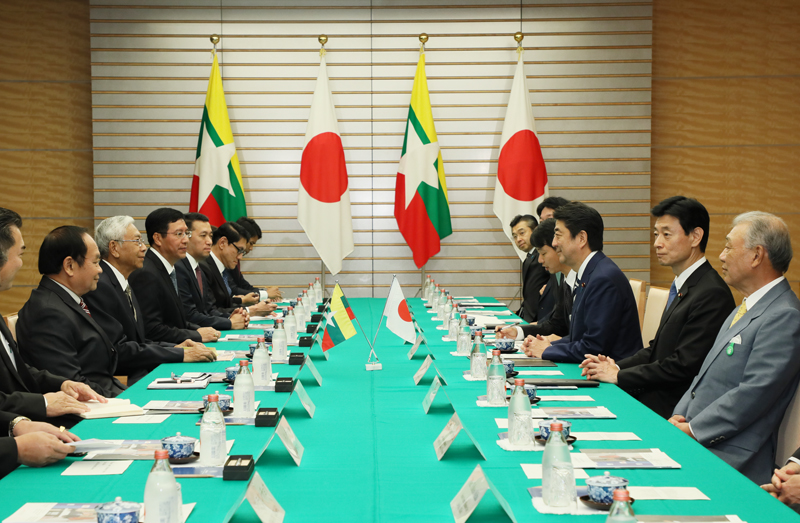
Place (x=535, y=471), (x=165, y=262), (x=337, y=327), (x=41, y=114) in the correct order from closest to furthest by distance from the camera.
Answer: (x=535, y=471) < (x=337, y=327) < (x=165, y=262) < (x=41, y=114)

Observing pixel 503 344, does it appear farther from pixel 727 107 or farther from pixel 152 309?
pixel 727 107

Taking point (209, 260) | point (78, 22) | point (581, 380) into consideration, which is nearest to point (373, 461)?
point (581, 380)

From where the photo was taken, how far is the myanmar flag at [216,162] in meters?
7.29

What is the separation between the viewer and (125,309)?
147 inches

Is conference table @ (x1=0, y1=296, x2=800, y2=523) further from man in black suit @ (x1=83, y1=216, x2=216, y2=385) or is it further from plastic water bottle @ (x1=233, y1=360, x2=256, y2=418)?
man in black suit @ (x1=83, y1=216, x2=216, y2=385)

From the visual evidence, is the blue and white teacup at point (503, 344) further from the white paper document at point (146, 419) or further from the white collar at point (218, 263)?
the white collar at point (218, 263)

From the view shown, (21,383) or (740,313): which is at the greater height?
(740,313)

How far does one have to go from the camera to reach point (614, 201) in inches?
301

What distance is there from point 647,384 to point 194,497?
2.07 m

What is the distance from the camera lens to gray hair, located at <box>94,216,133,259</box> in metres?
3.73

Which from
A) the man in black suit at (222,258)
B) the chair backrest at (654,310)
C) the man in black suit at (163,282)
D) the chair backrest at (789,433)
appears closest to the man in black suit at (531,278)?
the chair backrest at (654,310)

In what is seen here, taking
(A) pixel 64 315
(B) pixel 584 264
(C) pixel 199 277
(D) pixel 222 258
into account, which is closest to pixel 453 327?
(B) pixel 584 264

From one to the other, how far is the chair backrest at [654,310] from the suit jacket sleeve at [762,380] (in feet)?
6.82

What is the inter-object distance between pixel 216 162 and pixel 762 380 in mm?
6008
